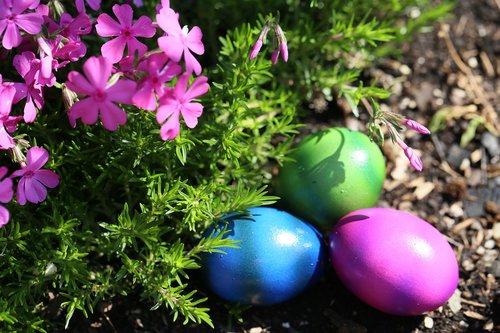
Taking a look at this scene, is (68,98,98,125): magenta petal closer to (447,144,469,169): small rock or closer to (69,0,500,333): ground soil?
(69,0,500,333): ground soil

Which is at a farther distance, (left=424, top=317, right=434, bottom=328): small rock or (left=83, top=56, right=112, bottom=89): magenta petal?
(left=424, top=317, right=434, bottom=328): small rock

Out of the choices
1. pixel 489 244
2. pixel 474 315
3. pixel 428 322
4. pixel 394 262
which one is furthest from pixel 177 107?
pixel 489 244

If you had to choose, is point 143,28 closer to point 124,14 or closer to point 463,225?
point 124,14

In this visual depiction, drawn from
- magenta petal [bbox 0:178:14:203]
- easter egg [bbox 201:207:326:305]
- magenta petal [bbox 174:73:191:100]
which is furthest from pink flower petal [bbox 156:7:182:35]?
easter egg [bbox 201:207:326:305]

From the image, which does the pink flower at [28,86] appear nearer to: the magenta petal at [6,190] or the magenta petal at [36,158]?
the magenta petal at [36,158]

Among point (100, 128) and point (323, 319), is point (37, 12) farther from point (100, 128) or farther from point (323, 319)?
point (323, 319)

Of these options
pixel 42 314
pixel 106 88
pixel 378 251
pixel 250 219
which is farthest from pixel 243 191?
pixel 42 314

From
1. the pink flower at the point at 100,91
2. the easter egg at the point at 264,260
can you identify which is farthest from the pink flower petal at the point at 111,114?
the easter egg at the point at 264,260
